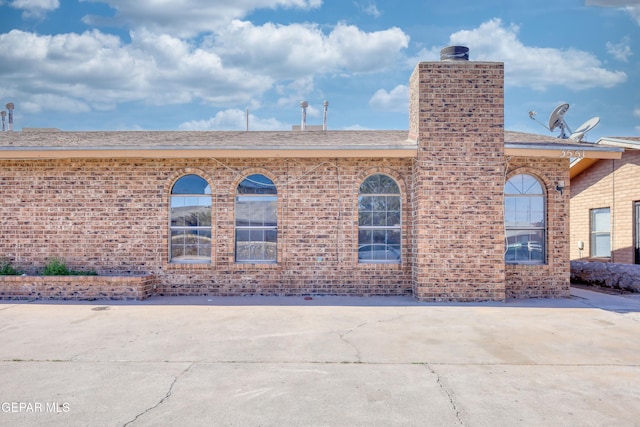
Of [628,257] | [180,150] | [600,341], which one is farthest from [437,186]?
[628,257]

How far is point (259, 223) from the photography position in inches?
437

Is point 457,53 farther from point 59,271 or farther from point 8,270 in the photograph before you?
point 8,270

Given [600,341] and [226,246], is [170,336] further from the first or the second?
[600,341]

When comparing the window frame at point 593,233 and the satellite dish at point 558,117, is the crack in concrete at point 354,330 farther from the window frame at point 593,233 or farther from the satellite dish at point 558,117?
the window frame at point 593,233

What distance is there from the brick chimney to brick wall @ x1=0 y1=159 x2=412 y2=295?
78 cm

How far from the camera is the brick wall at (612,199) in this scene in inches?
536

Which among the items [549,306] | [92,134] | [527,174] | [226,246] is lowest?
[549,306]

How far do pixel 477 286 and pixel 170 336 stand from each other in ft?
20.4

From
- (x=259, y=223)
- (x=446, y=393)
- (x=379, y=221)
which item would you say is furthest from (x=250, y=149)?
(x=446, y=393)

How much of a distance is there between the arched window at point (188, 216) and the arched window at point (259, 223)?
757 mm

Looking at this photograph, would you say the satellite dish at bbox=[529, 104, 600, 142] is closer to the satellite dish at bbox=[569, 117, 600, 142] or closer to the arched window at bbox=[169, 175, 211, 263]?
the satellite dish at bbox=[569, 117, 600, 142]

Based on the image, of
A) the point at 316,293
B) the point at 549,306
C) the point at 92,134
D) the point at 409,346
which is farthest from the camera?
the point at 92,134

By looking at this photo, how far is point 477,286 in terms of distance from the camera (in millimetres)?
10156

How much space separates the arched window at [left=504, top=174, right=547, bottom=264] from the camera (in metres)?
11.1
